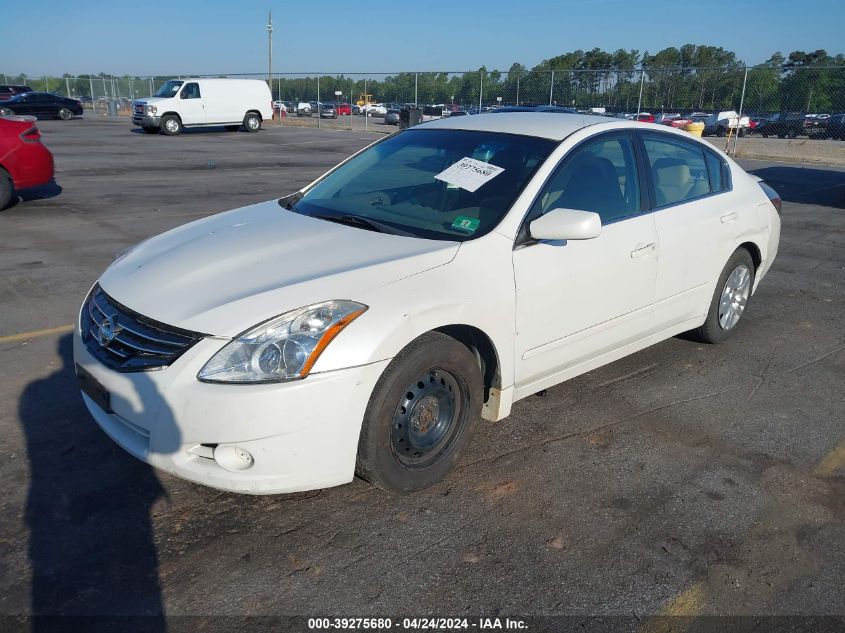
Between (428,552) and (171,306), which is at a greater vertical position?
(171,306)

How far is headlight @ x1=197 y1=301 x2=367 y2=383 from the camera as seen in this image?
2.82 meters

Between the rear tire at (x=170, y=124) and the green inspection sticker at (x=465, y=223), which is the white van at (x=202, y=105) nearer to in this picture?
the rear tire at (x=170, y=124)

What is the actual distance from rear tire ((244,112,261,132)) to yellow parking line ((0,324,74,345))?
26.1 meters

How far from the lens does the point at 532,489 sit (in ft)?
11.5

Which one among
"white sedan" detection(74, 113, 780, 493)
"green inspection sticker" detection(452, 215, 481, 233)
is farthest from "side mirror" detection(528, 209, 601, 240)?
"green inspection sticker" detection(452, 215, 481, 233)

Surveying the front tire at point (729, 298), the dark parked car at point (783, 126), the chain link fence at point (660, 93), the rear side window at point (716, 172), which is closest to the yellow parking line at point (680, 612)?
the front tire at point (729, 298)

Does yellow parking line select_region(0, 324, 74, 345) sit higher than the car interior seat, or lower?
lower

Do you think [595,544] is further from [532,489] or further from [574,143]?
[574,143]

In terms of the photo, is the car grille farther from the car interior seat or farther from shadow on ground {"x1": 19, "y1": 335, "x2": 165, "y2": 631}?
the car interior seat

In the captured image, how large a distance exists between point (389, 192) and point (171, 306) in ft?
5.39

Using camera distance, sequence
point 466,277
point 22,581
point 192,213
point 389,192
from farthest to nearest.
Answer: point 192,213 < point 389,192 < point 466,277 < point 22,581

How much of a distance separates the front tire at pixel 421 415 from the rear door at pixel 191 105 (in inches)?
1069

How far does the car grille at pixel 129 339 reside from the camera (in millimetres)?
2910

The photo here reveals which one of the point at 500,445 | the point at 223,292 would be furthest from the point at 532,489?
the point at 223,292
